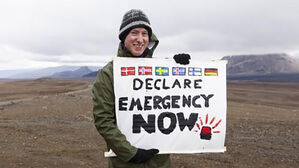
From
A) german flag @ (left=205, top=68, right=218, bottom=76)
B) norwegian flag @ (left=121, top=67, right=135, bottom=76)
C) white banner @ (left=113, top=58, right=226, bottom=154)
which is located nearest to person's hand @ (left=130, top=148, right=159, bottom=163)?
white banner @ (left=113, top=58, right=226, bottom=154)

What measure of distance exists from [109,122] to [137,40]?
0.78m

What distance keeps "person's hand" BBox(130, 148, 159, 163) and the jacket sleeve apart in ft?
0.13

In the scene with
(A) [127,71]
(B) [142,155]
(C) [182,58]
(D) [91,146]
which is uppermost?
(C) [182,58]

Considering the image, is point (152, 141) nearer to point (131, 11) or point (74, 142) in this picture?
point (131, 11)

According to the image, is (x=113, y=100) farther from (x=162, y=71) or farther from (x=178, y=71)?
(x=178, y=71)

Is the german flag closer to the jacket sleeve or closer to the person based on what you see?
the person

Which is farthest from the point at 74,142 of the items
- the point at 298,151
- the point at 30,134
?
the point at 298,151

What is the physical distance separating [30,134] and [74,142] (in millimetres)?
2129

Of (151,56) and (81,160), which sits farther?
(81,160)

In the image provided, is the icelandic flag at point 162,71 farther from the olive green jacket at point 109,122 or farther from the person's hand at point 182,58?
the olive green jacket at point 109,122

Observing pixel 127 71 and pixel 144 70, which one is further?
pixel 144 70

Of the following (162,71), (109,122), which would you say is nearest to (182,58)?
(162,71)

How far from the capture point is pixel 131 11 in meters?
3.11

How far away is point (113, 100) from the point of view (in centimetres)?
309
